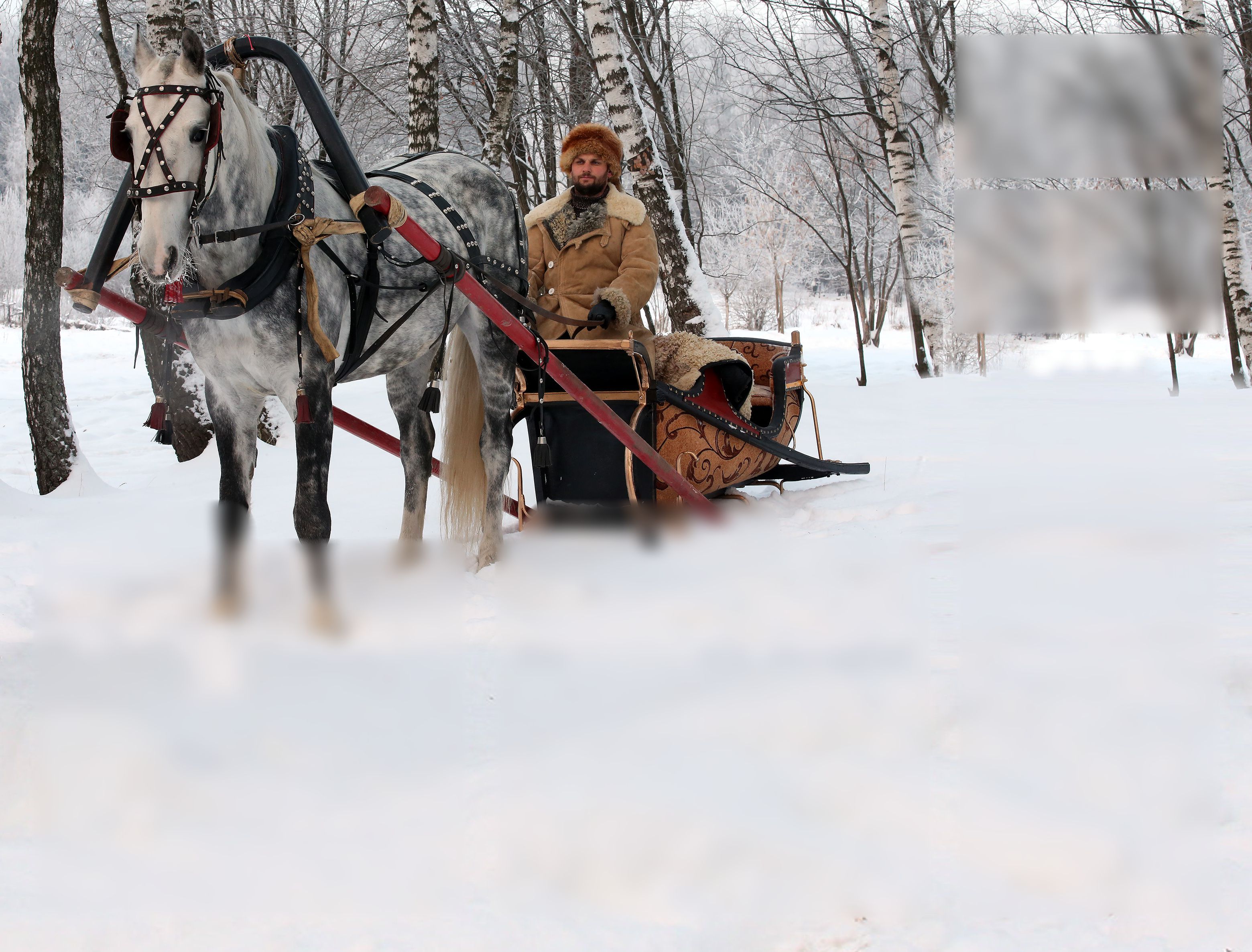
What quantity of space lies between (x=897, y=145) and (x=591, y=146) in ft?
30.6

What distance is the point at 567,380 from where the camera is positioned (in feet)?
13.3

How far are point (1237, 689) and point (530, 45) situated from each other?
14293 millimetres

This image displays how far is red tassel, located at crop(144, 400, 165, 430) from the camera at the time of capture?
333cm

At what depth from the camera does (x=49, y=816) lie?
2137 mm

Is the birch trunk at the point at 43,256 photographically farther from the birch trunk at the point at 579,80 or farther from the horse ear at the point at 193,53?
the birch trunk at the point at 579,80

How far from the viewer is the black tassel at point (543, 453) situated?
420 centimetres

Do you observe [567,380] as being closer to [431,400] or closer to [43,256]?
[431,400]

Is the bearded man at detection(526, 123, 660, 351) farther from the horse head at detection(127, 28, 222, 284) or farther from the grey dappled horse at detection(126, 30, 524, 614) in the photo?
the horse head at detection(127, 28, 222, 284)

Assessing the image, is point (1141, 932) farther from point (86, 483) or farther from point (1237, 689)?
point (86, 483)

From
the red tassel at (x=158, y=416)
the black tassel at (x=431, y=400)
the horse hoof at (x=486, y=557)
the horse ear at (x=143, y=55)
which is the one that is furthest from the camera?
the black tassel at (x=431, y=400)

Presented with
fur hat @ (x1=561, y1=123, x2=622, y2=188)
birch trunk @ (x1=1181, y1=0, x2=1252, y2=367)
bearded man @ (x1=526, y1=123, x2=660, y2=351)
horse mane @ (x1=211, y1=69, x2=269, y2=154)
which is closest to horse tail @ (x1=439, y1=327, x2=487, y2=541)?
bearded man @ (x1=526, y1=123, x2=660, y2=351)

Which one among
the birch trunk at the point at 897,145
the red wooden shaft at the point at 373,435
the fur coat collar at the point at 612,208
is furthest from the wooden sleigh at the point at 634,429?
the birch trunk at the point at 897,145

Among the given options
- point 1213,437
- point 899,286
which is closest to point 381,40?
point 1213,437

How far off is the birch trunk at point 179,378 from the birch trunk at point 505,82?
11.1 feet
